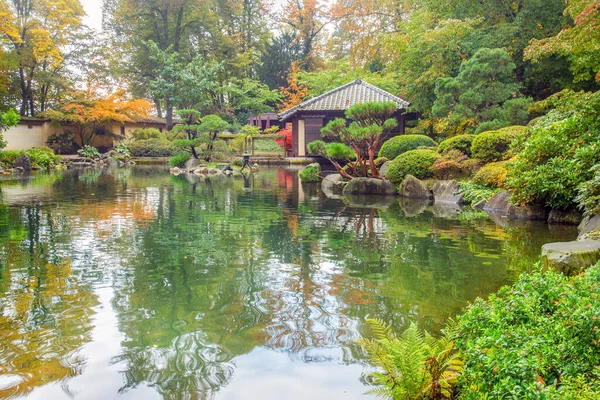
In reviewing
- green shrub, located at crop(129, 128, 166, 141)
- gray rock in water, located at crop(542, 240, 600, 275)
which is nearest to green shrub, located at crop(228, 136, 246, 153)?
green shrub, located at crop(129, 128, 166, 141)

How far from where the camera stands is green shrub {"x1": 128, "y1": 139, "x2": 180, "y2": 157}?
32.8 metres

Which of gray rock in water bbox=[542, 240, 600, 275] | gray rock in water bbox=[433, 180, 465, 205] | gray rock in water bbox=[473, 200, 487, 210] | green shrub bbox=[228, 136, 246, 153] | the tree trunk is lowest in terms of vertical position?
gray rock in water bbox=[542, 240, 600, 275]

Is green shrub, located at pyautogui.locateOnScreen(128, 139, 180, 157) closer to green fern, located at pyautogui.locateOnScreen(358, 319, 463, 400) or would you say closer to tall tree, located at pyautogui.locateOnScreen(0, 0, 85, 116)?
tall tree, located at pyautogui.locateOnScreen(0, 0, 85, 116)

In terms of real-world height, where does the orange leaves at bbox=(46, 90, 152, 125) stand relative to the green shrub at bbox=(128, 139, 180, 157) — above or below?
above

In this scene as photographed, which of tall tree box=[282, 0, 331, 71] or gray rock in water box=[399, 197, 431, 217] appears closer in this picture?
gray rock in water box=[399, 197, 431, 217]

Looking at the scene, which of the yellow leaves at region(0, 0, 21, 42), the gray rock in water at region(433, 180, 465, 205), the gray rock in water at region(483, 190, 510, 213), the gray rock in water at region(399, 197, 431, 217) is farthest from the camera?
the yellow leaves at region(0, 0, 21, 42)

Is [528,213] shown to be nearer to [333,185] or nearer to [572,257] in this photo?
[572,257]

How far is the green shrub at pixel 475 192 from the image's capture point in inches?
459

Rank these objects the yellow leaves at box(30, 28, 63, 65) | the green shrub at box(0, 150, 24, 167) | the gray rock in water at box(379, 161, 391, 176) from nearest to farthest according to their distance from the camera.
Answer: the gray rock in water at box(379, 161, 391, 176) → the green shrub at box(0, 150, 24, 167) → the yellow leaves at box(30, 28, 63, 65)

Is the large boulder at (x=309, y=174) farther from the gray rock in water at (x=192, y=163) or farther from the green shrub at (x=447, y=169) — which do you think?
the gray rock in water at (x=192, y=163)

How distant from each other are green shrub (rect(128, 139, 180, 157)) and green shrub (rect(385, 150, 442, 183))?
21.7m

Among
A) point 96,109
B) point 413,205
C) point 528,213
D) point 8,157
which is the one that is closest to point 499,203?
point 528,213

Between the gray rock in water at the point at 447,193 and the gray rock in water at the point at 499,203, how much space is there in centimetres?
123

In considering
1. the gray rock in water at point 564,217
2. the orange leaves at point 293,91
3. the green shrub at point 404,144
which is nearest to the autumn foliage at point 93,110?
the orange leaves at point 293,91
